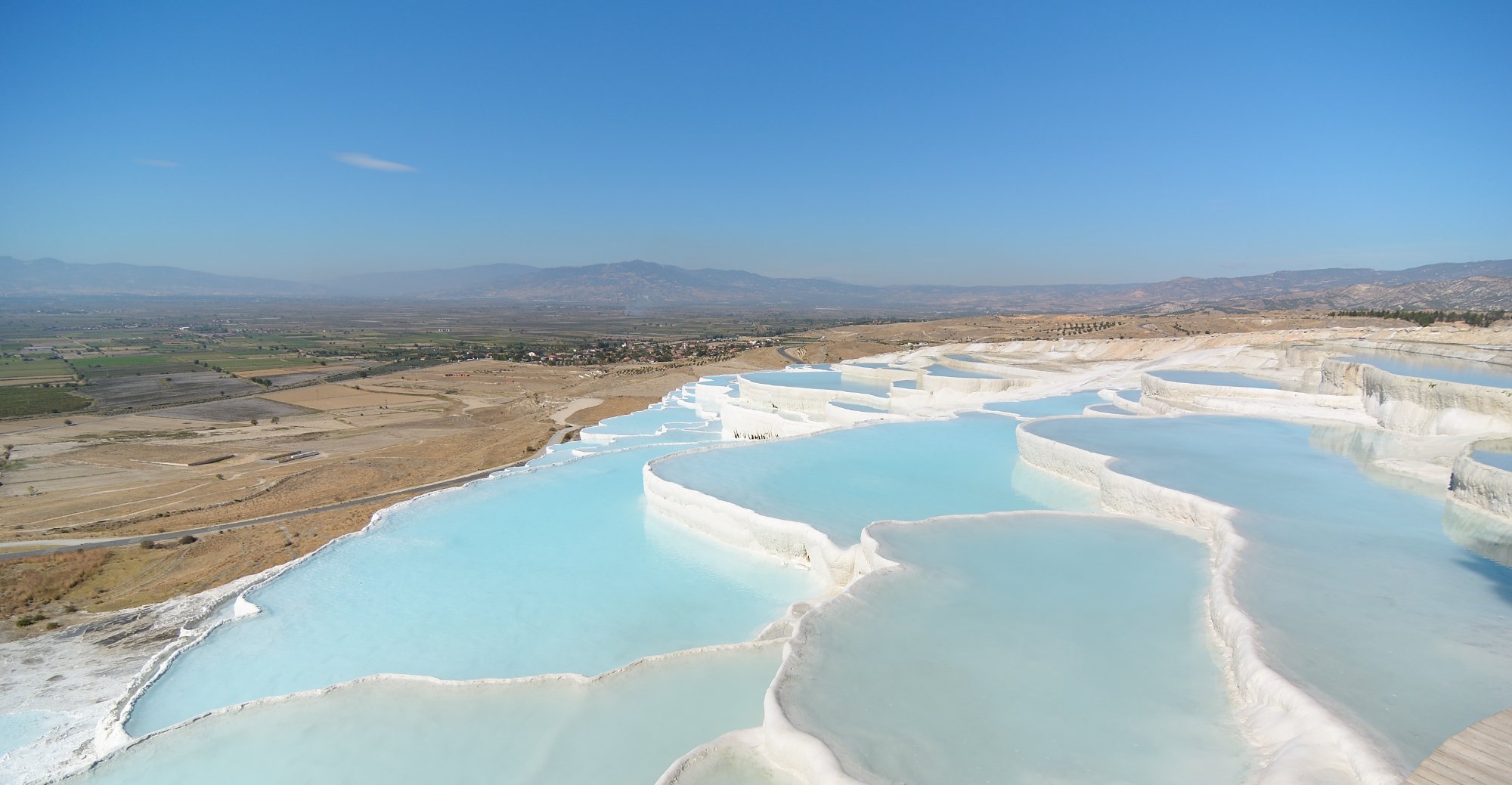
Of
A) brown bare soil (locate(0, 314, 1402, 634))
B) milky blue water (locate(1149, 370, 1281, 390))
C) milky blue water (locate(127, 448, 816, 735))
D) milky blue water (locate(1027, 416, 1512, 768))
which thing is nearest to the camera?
milky blue water (locate(1027, 416, 1512, 768))

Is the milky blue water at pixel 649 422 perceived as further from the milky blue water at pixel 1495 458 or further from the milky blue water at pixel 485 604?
the milky blue water at pixel 1495 458

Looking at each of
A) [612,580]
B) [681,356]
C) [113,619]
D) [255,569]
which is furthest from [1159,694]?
[681,356]

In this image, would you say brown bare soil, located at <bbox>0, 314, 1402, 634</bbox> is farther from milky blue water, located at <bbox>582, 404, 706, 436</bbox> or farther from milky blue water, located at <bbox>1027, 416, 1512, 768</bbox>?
milky blue water, located at <bbox>1027, 416, 1512, 768</bbox>

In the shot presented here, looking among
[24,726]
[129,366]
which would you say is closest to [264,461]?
[24,726]

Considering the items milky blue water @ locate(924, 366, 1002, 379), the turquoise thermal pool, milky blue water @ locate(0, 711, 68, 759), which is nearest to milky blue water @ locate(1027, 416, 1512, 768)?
the turquoise thermal pool

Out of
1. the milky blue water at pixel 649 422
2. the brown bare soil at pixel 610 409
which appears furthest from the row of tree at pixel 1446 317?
the brown bare soil at pixel 610 409

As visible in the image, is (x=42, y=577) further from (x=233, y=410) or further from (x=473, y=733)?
(x=233, y=410)
